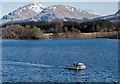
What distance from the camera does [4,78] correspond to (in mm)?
43719

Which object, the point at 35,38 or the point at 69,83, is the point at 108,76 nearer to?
the point at 69,83

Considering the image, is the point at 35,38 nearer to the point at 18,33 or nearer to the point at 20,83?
the point at 18,33

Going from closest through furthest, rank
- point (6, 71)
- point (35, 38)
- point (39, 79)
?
point (39, 79), point (6, 71), point (35, 38)

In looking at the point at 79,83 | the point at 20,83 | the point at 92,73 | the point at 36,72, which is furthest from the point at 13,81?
the point at 92,73

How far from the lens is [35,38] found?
637 ft

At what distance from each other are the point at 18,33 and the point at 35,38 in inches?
667

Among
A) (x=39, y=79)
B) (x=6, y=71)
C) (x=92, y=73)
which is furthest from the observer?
(x=6, y=71)

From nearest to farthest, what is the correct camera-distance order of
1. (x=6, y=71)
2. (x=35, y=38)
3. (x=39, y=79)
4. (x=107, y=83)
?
(x=107, y=83) < (x=39, y=79) < (x=6, y=71) < (x=35, y=38)

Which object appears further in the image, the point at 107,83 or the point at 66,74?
the point at 66,74

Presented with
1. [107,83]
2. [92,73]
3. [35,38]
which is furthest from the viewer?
[35,38]

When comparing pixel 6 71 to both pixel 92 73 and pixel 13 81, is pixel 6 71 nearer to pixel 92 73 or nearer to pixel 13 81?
pixel 13 81

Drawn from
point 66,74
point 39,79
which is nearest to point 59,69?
point 66,74

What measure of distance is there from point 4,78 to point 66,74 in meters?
12.4

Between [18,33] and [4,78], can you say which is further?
[18,33]
